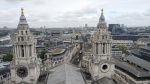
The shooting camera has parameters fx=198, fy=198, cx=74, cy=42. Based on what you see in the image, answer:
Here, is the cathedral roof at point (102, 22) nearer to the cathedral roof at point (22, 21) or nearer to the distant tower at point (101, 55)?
the distant tower at point (101, 55)

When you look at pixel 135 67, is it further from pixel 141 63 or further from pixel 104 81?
pixel 104 81

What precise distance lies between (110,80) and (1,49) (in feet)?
319

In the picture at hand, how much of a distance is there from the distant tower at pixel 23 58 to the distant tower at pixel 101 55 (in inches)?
560

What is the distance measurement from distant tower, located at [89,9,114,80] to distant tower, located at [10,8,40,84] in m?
14.2

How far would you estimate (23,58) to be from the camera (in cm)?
4441

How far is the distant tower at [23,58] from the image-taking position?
44.0 m

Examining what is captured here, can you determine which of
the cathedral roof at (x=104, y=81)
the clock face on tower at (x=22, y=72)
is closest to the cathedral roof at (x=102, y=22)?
the cathedral roof at (x=104, y=81)

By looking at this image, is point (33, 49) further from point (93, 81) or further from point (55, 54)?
point (55, 54)

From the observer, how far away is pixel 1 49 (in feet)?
416

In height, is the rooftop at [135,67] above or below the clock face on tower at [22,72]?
below

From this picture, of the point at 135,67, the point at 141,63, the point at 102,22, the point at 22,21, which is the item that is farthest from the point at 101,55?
the point at 141,63

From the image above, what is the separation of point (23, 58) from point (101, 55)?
18.1m

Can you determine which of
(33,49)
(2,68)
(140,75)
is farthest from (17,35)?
(140,75)

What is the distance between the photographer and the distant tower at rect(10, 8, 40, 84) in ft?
144
